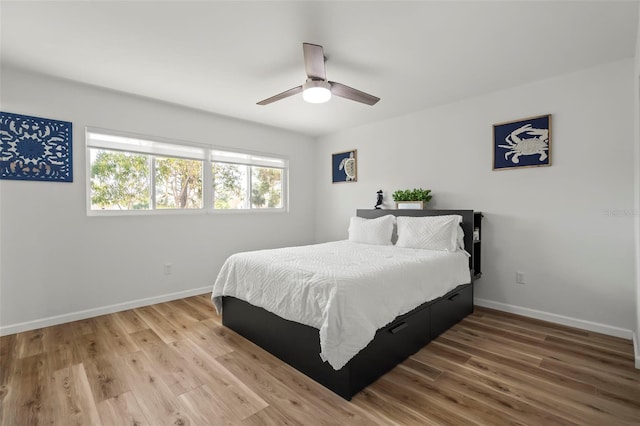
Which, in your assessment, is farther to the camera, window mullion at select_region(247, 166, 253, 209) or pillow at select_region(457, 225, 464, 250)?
window mullion at select_region(247, 166, 253, 209)

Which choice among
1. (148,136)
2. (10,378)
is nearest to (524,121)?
(148,136)

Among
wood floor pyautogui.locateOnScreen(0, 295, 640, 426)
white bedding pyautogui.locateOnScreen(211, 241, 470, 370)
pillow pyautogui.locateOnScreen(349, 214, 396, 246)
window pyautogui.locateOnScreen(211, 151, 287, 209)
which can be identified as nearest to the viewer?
wood floor pyautogui.locateOnScreen(0, 295, 640, 426)

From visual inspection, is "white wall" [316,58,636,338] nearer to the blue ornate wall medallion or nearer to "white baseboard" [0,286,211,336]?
"white baseboard" [0,286,211,336]

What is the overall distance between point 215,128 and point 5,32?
2.10 metres

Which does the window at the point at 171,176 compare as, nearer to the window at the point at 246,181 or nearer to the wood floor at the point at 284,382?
the window at the point at 246,181

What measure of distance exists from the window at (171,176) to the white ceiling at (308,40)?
2.20 feet

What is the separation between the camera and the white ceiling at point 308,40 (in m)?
1.91

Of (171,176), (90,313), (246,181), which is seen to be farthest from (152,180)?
(90,313)

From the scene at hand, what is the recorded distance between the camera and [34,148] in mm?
2799

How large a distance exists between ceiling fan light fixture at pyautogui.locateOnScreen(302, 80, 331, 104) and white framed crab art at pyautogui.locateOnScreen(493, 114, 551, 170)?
206 cm

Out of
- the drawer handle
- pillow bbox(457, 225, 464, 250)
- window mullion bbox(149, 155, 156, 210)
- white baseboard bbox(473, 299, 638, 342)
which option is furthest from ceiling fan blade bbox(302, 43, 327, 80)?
white baseboard bbox(473, 299, 638, 342)

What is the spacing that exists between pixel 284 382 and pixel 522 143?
10.5 ft

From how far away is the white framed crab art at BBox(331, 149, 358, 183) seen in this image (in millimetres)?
4695

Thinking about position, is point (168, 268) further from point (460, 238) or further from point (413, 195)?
point (460, 238)
